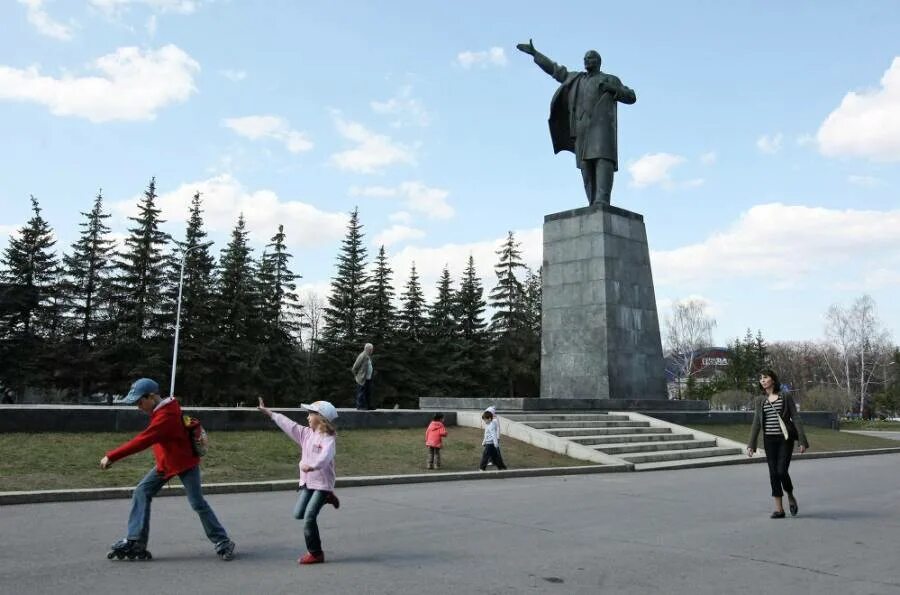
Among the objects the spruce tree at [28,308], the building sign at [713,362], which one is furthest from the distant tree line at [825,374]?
Answer: the spruce tree at [28,308]

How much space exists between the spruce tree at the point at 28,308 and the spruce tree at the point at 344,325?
1549 cm

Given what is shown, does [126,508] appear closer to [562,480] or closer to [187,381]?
[562,480]

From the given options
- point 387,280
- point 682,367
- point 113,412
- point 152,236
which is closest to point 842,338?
point 682,367

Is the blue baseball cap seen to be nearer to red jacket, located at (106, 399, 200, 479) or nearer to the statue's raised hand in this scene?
red jacket, located at (106, 399, 200, 479)

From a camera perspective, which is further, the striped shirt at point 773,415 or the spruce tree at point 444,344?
the spruce tree at point 444,344

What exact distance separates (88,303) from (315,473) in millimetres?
41629

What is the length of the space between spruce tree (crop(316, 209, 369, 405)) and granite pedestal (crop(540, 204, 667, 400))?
25814 millimetres

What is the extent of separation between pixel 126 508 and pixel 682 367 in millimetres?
67761

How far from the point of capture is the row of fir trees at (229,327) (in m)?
40.1

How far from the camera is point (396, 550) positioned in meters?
6.39

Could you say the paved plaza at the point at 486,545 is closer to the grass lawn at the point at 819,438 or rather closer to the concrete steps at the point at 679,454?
the concrete steps at the point at 679,454

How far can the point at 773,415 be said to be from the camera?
874 centimetres

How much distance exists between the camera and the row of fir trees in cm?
4012

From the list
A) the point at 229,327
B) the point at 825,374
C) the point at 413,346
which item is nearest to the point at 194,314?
the point at 229,327
